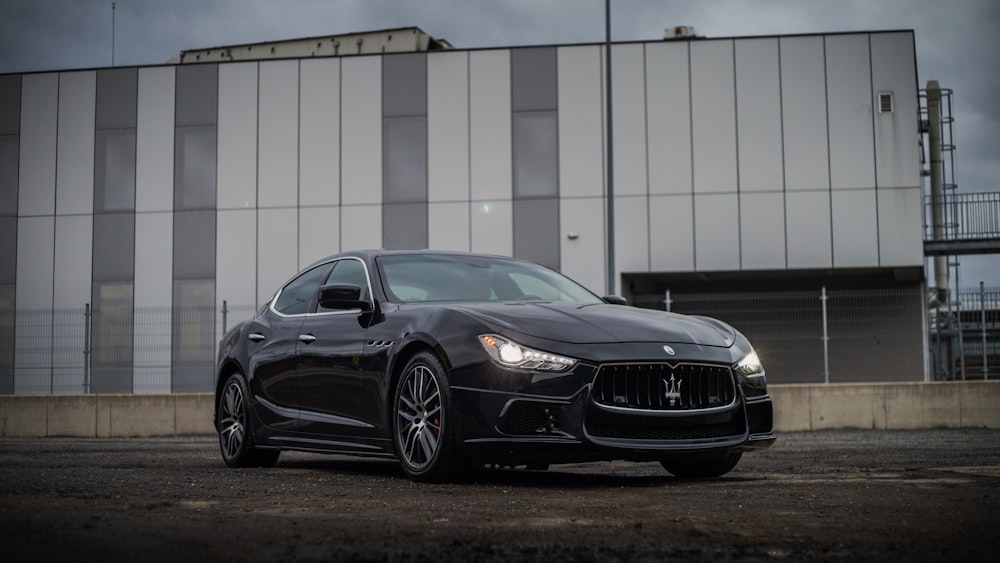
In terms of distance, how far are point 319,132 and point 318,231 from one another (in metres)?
2.42

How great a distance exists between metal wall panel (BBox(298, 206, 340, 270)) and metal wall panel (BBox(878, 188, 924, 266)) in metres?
12.6

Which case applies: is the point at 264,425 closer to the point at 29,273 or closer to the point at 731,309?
the point at 731,309

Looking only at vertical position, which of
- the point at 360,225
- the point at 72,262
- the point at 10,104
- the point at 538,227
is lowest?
the point at 72,262

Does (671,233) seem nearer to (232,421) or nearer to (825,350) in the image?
(825,350)

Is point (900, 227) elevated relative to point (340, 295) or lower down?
elevated

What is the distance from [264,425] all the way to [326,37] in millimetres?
27581

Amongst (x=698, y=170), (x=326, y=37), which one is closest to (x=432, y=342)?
(x=698, y=170)

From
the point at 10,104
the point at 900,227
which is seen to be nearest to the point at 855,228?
the point at 900,227

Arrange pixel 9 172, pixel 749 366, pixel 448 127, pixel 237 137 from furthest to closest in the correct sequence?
1. pixel 9 172
2. pixel 237 137
3. pixel 448 127
4. pixel 749 366

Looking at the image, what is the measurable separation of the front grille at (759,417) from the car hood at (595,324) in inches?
16.0

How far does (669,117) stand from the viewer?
28.4m

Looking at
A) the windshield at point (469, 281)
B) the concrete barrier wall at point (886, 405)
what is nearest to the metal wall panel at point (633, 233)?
the concrete barrier wall at point (886, 405)

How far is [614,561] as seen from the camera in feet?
12.7

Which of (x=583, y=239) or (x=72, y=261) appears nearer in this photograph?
(x=583, y=239)
